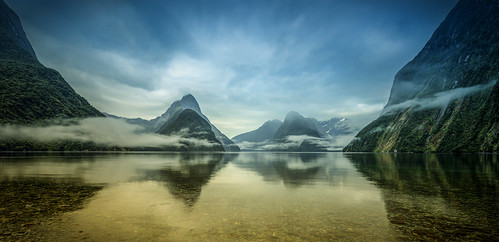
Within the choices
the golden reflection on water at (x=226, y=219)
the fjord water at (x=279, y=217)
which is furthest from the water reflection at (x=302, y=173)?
the fjord water at (x=279, y=217)

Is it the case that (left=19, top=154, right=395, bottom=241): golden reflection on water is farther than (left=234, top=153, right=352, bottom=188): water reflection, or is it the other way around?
(left=234, top=153, right=352, bottom=188): water reflection

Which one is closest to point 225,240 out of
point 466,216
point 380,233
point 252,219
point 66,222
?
point 252,219

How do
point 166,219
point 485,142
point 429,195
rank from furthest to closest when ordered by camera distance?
point 485,142
point 429,195
point 166,219

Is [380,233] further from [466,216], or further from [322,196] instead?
[322,196]

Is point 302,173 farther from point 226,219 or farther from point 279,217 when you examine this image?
point 226,219

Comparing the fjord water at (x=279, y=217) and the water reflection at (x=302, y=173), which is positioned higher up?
the fjord water at (x=279, y=217)

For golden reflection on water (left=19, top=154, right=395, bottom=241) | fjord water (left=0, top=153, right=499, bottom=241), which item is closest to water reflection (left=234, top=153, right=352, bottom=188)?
golden reflection on water (left=19, top=154, right=395, bottom=241)

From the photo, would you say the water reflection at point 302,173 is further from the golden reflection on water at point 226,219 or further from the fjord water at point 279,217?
the fjord water at point 279,217

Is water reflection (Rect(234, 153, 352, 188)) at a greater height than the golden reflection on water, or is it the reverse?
the golden reflection on water

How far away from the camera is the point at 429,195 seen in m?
21.5

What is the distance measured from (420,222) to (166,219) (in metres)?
14.9

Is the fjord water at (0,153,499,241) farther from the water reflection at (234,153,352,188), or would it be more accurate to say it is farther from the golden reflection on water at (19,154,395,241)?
the water reflection at (234,153,352,188)

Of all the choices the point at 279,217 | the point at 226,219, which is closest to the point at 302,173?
the point at 279,217

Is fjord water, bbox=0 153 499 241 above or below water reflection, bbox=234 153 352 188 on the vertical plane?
above
